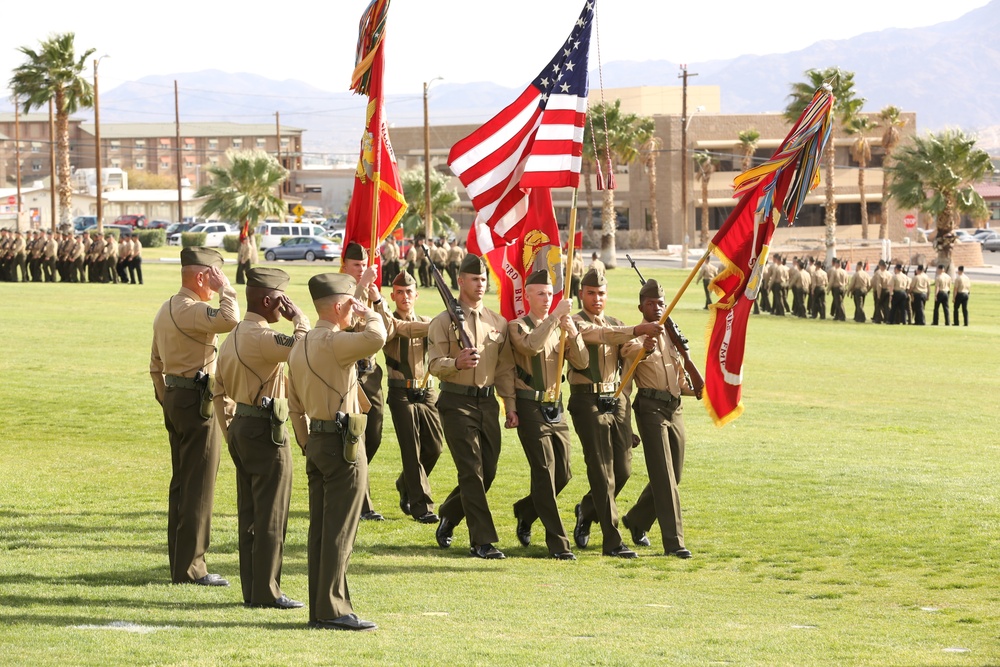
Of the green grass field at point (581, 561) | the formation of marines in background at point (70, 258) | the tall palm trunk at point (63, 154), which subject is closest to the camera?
the green grass field at point (581, 561)

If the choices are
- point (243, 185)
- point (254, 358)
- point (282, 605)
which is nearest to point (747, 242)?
point (254, 358)

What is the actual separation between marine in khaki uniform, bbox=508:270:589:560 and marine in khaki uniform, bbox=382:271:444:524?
1449mm

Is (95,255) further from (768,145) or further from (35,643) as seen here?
(768,145)

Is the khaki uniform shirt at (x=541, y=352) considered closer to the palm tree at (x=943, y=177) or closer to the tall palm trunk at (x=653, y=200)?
the palm tree at (x=943, y=177)

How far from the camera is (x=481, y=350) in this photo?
9.34 meters

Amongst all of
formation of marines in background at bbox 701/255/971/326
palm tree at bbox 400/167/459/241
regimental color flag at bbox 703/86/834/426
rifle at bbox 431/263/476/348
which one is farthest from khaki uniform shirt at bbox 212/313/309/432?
palm tree at bbox 400/167/459/241

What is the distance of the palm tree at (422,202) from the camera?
199ft

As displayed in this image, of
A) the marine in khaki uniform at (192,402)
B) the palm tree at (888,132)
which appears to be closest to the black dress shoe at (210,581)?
the marine in khaki uniform at (192,402)

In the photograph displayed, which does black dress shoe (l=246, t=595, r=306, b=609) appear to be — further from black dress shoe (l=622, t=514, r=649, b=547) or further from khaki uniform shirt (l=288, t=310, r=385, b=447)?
black dress shoe (l=622, t=514, r=649, b=547)

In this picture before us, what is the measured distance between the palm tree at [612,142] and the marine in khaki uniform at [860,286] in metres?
23.2

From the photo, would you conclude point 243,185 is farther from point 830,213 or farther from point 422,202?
point 830,213

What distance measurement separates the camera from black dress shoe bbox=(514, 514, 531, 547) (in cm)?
1001

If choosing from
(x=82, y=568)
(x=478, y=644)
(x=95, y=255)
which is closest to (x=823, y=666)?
(x=478, y=644)

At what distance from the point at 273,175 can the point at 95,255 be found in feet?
71.3
